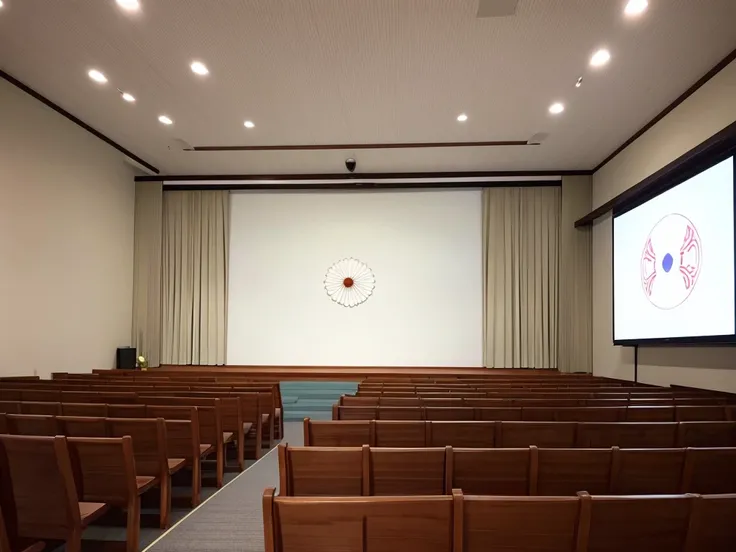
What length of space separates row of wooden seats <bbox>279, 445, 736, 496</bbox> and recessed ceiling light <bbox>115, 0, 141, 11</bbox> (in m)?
4.41

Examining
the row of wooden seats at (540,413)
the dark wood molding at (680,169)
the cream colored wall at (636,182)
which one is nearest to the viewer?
the row of wooden seats at (540,413)

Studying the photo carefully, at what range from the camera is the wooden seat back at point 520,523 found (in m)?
1.28

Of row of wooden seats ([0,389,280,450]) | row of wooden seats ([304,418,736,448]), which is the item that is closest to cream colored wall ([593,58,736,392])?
row of wooden seats ([304,418,736,448])

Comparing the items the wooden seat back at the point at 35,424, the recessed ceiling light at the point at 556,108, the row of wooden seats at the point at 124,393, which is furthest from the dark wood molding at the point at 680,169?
the wooden seat back at the point at 35,424

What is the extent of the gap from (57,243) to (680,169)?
803 centimetres

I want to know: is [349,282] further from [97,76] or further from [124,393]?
[124,393]

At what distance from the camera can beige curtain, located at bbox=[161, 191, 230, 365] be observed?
9.62m

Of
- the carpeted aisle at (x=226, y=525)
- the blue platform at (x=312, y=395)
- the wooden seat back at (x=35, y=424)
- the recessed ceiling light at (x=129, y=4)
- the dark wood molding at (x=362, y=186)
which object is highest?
the recessed ceiling light at (x=129, y=4)

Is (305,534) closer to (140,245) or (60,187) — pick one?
(60,187)

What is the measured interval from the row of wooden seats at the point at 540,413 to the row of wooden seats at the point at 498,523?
1899 mm

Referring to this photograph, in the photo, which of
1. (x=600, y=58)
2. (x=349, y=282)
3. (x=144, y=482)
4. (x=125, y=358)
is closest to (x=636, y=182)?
(x=600, y=58)

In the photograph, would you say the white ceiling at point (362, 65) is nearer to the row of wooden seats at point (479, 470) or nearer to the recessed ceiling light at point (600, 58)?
the recessed ceiling light at point (600, 58)

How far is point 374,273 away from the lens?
9.70 metres

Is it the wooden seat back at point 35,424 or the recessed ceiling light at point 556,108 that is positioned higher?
the recessed ceiling light at point 556,108
